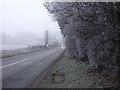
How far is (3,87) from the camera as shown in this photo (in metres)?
12.4

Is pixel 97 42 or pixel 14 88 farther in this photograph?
pixel 97 42

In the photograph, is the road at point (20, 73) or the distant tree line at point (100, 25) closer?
the distant tree line at point (100, 25)

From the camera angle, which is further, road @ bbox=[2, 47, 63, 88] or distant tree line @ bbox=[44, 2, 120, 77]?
road @ bbox=[2, 47, 63, 88]

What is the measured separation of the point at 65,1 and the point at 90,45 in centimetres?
471

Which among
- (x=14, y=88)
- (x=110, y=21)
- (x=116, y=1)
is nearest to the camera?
(x=116, y=1)

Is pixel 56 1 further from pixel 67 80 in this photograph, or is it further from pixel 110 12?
pixel 67 80

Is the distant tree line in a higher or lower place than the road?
higher

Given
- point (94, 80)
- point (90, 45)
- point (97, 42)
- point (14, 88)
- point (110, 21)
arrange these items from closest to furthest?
1. point (110, 21)
2. point (14, 88)
3. point (94, 80)
4. point (97, 42)
5. point (90, 45)

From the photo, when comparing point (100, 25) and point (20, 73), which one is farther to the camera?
point (20, 73)

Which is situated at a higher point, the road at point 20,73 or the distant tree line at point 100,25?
the distant tree line at point 100,25

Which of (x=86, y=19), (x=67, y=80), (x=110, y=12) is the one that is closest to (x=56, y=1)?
(x=86, y=19)

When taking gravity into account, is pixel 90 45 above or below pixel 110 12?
below

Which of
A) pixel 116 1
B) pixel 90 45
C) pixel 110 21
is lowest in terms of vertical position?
pixel 90 45

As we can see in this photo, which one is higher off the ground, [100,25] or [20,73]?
[100,25]
